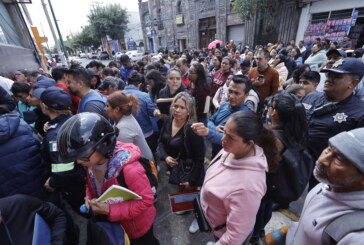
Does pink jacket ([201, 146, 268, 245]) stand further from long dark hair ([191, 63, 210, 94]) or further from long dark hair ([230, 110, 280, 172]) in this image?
long dark hair ([191, 63, 210, 94])

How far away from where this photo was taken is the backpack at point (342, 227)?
89cm

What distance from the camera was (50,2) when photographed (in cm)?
1121

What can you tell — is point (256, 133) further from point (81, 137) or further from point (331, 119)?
point (331, 119)

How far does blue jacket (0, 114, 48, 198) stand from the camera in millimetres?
1563

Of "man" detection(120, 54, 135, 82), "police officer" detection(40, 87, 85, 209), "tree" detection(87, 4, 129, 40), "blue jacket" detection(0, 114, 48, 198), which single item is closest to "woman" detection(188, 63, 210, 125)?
"police officer" detection(40, 87, 85, 209)

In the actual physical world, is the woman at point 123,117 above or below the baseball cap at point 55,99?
below

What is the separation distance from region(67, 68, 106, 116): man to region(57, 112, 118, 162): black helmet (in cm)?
151

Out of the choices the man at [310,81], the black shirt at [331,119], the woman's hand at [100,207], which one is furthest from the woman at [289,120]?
the man at [310,81]

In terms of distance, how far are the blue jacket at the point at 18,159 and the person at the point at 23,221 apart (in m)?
0.49

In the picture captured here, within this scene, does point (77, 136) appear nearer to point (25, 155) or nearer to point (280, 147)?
point (25, 155)

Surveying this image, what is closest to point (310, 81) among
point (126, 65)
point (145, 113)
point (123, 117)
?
point (145, 113)

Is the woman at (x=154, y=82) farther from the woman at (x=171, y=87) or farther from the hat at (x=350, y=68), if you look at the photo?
the hat at (x=350, y=68)

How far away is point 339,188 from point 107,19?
39408 mm

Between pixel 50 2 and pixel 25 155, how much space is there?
14226mm
